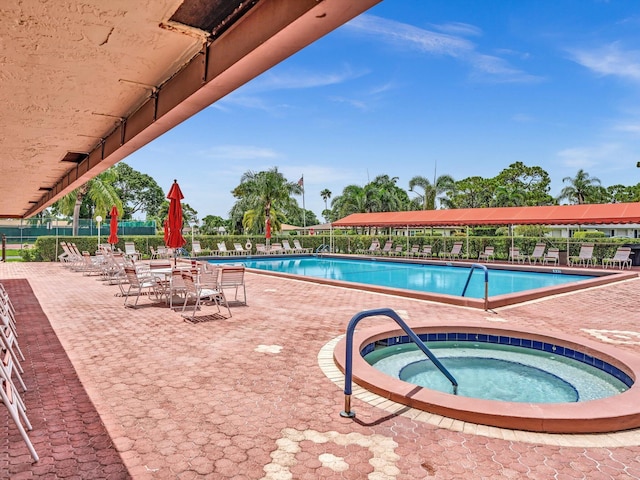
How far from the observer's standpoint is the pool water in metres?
5.13

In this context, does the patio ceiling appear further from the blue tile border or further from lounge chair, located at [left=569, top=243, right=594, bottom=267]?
lounge chair, located at [left=569, top=243, right=594, bottom=267]

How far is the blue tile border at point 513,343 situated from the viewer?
216 inches

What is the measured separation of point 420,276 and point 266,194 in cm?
1806

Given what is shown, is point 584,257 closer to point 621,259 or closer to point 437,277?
point 621,259

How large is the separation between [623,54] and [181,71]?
3870 centimetres

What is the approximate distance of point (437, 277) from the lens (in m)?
17.3

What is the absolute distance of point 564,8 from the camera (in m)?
23.6

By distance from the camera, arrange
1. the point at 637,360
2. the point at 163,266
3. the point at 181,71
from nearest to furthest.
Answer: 1. the point at 181,71
2. the point at 637,360
3. the point at 163,266

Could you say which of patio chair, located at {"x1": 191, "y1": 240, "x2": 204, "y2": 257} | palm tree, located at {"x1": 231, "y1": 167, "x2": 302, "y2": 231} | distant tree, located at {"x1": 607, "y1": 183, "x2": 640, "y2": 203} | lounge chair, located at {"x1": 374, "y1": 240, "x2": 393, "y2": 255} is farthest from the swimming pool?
distant tree, located at {"x1": 607, "y1": 183, "x2": 640, "y2": 203}

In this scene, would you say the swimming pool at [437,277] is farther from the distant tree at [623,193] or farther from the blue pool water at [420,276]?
the distant tree at [623,193]

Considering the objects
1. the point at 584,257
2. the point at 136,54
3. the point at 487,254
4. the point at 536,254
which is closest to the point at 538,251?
the point at 536,254

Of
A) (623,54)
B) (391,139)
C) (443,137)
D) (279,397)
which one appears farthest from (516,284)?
(443,137)

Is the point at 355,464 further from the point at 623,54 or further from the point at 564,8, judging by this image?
the point at 623,54

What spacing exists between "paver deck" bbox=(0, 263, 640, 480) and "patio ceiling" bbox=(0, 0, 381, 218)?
2.71 m
